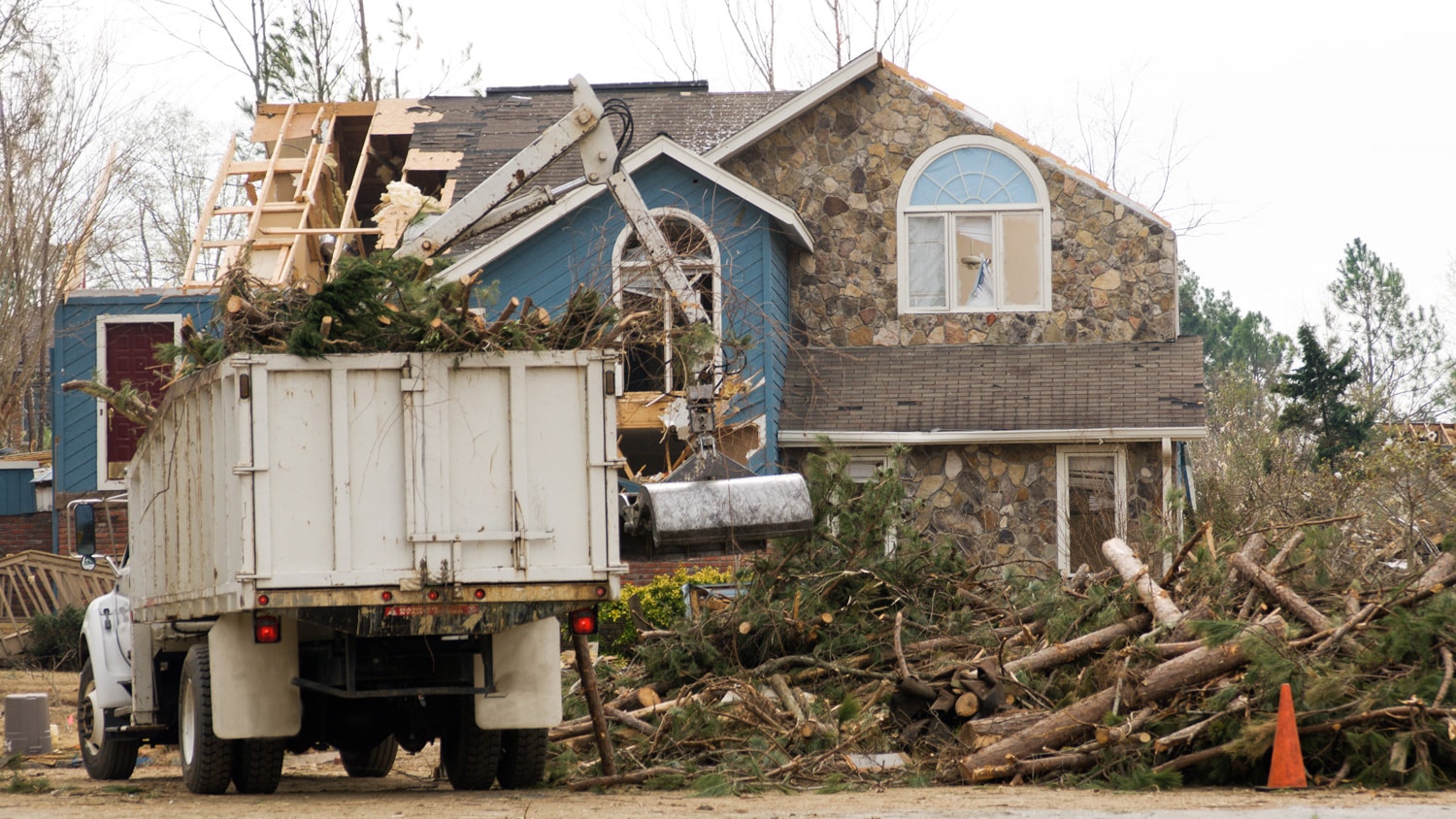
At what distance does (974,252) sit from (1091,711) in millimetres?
11623

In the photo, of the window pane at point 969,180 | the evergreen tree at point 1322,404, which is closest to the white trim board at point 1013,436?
the window pane at point 969,180

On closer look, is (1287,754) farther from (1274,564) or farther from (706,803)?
(706,803)

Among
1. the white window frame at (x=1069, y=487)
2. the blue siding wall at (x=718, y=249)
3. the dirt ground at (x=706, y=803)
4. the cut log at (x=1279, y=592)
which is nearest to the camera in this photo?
the dirt ground at (x=706, y=803)

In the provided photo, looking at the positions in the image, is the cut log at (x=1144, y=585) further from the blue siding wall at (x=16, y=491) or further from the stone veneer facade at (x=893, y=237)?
the blue siding wall at (x=16, y=491)

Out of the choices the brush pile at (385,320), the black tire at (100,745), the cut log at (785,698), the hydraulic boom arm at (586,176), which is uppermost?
the hydraulic boom arm at (586,176)

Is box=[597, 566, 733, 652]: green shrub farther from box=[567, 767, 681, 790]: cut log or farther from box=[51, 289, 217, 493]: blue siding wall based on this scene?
box=[51, 289, 217, 493]: blue siding wall

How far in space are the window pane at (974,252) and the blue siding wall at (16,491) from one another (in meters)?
15.5

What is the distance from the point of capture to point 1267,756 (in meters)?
8.98

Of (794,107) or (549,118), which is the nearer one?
(794,107)

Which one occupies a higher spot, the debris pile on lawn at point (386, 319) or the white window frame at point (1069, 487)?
the debris pile on lawn at point (386, 319)

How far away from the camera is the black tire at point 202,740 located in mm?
9141

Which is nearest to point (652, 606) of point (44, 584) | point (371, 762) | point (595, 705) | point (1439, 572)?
point (371, 762)

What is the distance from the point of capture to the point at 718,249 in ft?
62.8

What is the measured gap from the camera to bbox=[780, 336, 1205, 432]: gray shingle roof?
18.8 m
